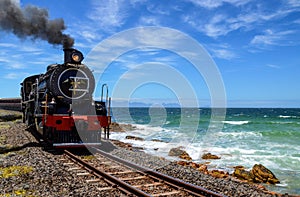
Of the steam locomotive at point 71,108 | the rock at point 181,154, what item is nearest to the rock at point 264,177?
the rock at point 181,154

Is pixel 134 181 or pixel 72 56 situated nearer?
pixel 134 181

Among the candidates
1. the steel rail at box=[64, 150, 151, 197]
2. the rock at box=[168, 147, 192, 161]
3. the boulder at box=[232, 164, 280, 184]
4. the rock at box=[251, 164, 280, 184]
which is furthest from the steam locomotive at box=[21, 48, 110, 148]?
the rock at box=[251, 164, 280, 184]

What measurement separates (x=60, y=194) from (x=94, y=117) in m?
5.61

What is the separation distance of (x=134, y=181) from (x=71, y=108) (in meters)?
5.17

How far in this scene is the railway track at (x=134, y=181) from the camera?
6.38 metres

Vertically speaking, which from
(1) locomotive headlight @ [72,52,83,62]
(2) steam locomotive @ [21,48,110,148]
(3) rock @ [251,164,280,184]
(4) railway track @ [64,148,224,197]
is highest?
(1) locomotive headlight @ [72,52,83,62]

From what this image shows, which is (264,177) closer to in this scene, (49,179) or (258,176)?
(258,176)

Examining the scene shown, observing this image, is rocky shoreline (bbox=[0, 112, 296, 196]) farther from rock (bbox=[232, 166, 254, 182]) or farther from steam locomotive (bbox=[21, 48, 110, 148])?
rock (bbox=[232, 166, 254, 182])

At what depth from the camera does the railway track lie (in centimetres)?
638

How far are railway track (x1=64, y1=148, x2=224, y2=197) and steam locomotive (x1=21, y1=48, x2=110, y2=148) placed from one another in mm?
1923

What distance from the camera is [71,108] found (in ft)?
37.2

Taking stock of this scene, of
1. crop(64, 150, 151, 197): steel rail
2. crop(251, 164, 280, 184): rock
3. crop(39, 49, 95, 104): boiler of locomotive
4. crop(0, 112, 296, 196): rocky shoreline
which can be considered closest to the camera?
crop(64, 150, 151, 197): steel rail

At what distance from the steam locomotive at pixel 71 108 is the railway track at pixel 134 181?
1.92 metres

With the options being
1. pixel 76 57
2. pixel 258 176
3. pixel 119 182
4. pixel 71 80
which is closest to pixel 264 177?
pixel 258 176
